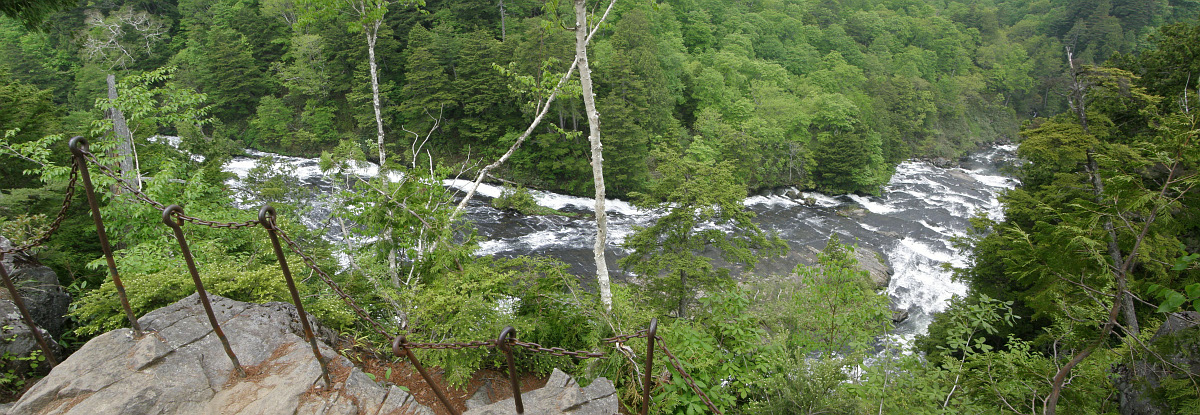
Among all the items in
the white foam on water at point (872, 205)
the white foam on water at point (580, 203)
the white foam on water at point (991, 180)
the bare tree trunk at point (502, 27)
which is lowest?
the white foam on water at point (991, 180)

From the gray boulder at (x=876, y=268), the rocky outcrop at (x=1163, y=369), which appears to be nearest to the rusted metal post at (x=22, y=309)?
the rocky outcrop at (x=1163, y=369)

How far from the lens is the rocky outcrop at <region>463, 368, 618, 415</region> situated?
3.82 meters

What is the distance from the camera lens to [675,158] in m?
11.3

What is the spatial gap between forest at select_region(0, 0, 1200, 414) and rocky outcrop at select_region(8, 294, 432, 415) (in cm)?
78

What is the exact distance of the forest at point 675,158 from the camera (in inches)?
191

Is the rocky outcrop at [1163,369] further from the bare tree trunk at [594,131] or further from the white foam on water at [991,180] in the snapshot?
the white foam on water at [991,180]

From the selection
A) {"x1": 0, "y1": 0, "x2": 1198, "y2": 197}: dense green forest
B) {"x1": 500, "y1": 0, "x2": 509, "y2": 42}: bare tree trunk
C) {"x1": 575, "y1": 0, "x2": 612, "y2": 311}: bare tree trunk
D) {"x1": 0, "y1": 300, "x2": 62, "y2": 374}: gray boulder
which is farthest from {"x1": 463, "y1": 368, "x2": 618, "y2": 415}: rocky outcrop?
{"x1": 500, "y1": 0, "x2": 509, "y2": 42}: bare tree trunk

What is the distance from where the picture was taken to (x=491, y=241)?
63.2 ft

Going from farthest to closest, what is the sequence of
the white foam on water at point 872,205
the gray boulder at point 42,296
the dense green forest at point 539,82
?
the white foam on water at point 872,205 < the dense green forest at point 539,82 < the gray boulder at point 42,296

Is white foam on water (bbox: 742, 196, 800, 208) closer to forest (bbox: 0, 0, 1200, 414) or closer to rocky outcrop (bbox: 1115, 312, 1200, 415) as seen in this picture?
forest (bbox: 0, 0, 1200, 414)

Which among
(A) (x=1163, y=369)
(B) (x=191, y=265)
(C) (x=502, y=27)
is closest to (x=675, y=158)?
(A) (x=1163, y=369)

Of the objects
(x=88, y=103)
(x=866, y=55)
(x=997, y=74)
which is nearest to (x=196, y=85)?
(x=88, y=103)

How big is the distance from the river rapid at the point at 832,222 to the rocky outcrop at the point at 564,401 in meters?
11.6

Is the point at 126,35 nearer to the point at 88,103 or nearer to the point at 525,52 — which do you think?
the point at 88,103
